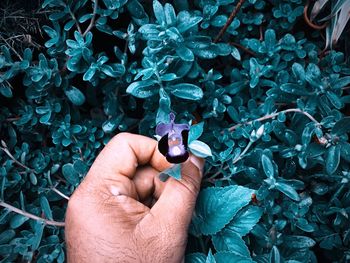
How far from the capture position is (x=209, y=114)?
1.47 metres

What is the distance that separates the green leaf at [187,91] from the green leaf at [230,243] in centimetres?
40

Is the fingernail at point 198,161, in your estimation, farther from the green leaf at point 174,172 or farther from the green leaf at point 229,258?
the green leaf at point 229,258

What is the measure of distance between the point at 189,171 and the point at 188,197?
9 cm

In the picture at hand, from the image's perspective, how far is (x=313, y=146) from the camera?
1.40 meters

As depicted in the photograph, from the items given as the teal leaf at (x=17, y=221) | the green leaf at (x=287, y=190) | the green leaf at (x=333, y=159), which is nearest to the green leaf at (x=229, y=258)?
the green leaf at (x=287, y=190)

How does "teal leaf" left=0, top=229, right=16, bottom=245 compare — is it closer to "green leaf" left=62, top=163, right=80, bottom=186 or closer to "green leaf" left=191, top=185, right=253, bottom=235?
"green leaf" left=62, top=163, right=80, bottom=186

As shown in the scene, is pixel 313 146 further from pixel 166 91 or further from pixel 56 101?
pixel 56 101

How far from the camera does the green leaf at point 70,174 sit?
1.49 meters

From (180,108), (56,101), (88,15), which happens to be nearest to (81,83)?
(56,101)

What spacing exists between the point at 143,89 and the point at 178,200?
0.35 m

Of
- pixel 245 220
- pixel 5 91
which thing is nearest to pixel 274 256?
pixel 245 220

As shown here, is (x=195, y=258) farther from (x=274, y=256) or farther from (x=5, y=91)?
(x=5, y=91)

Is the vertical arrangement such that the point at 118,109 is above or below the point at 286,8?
below

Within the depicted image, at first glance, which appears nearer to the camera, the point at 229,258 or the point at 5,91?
the point at 229,258
